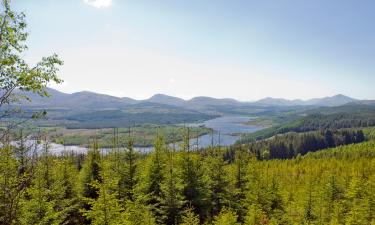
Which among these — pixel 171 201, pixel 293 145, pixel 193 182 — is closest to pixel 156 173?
pixel 193 182

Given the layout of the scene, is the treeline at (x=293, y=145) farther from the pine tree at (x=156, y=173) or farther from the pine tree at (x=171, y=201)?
the pine tree at (x=171, y=201)

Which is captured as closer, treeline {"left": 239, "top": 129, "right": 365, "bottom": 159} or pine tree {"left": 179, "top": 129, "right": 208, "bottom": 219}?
pine tree {"left": 179, "top": 129, "right": 208, "bottom": 219}

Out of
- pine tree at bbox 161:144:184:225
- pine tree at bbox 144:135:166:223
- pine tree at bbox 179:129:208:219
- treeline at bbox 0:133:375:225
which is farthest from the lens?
pine tree at bbox 144:135:166:223

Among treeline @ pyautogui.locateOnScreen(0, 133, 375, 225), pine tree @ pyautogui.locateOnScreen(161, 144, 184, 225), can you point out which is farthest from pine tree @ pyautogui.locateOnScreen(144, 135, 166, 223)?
pine tree @ pyautogui.locateOnScreen(161, 144, 184, 225)

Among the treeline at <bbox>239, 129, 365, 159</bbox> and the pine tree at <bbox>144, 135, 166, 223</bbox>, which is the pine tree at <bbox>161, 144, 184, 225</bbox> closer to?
the pine tree at <bbox>144, 135, 166, 223</bbox>

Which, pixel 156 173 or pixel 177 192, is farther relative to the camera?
pixel 156 173

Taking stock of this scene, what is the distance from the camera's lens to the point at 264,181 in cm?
4072

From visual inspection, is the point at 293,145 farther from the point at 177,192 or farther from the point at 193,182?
the point at 177,192

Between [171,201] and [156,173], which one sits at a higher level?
[156,173]

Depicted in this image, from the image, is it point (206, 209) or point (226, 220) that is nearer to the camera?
point (226, 220)

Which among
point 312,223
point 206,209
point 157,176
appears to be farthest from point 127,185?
point 312,223

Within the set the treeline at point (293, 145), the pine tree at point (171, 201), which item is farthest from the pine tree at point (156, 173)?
the treeline at point (293, 145)

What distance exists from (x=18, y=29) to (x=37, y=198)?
639 inches

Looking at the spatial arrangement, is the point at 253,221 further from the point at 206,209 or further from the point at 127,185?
the point at 127,185
